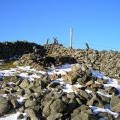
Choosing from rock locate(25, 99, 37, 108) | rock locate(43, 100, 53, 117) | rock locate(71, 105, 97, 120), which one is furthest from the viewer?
rock locate(25, 99, 37, 108)

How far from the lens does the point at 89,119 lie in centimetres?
1728

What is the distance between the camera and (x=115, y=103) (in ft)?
62.7

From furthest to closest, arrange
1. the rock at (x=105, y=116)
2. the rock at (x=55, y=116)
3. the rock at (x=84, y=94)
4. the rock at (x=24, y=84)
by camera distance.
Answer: the rock at (x=24, y=84) → the rock at (x=84, y=94) → the rock at (x=105, y=116) → the rock at (x=55, y=116)

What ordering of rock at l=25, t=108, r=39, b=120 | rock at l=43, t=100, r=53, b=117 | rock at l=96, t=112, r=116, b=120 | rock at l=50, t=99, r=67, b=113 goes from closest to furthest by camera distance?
rock at l=96, t=112, r=116, b=120
rock at l=25, t=108, r=39, b=120
rock at l=50, t=99, r=67, b=113
rock at l=43, t=100, r=53, b=117

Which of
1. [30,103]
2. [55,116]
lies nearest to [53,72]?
[30,103]

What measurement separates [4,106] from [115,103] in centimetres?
538

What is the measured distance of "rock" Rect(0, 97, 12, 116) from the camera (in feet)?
61.5

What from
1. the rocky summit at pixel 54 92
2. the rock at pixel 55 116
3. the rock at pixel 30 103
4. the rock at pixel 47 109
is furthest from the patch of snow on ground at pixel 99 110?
the rock at pixel 30 103

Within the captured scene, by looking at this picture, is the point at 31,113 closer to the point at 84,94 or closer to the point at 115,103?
the point at 84,94

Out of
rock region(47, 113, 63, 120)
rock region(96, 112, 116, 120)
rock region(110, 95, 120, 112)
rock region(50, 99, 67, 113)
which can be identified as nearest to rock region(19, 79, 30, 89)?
rock region(50, 99, 67, 113)

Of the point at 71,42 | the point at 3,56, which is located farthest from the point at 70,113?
the point at 71,42

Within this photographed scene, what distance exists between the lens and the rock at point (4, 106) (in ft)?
61.5

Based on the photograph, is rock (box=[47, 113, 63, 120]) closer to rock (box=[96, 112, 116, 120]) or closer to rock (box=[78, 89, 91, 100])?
rock (box=[96, 112, 116, 120])

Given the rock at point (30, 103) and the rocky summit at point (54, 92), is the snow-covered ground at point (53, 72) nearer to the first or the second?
the rocky summit at point (54, 92)
